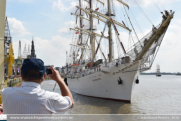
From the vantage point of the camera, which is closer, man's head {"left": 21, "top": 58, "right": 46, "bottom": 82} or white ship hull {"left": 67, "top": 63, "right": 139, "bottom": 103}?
man's head {"left": 21, "top": 58, "right": 46, "bottom": 82}

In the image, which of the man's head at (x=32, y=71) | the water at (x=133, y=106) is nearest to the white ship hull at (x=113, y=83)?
the water at (x=133, y=106)

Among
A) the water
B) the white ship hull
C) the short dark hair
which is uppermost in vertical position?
the short dark hair

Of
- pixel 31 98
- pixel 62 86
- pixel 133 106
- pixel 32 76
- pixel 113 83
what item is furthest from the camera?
pixel 113 83

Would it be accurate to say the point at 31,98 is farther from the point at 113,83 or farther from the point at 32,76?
the point at 113,83

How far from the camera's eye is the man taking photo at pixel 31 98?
1.75 m

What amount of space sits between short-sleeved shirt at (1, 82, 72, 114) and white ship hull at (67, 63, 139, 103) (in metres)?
16.4

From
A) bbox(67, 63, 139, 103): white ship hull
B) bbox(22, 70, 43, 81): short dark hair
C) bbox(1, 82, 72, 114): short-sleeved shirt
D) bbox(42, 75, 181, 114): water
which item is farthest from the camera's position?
bbox(67, 63, 139, 103): white ship hull

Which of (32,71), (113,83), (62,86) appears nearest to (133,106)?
(113,83)

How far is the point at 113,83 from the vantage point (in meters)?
19.2

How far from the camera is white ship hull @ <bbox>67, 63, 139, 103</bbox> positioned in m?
17.6

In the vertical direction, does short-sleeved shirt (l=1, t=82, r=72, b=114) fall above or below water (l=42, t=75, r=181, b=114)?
above

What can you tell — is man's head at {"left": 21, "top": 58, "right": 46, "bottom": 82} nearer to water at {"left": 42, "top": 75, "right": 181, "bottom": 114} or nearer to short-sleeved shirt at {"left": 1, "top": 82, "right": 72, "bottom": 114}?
short-sleeved shirt at {"left": 1, "top": 82, "right": 72, "bottom": 114}

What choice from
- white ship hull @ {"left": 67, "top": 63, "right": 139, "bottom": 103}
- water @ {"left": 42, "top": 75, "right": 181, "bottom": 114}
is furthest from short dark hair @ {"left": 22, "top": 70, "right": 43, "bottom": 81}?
white ship hull @ {"left": 67, "top": 63, "right": 139, "bottom": 103}

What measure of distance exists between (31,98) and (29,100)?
0.03 m
